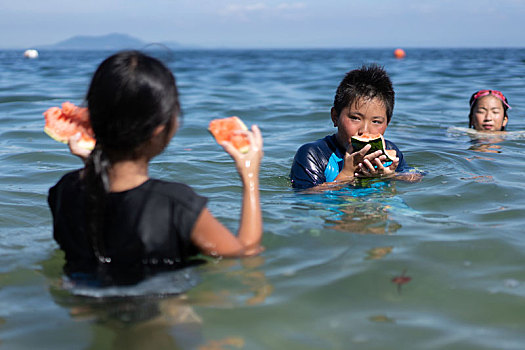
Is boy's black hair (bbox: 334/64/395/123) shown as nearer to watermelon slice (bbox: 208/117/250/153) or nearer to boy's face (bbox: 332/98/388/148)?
boy's face (bbox: 332/98/388/148)

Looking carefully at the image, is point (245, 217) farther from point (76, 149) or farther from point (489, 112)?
point (489, 112)

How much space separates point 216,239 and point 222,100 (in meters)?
11.0

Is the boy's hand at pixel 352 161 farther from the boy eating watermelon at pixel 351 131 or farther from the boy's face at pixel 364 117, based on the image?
the boy's face at pixel 364 117

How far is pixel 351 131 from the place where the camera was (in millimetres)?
5492

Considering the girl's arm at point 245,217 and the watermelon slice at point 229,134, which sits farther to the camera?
the watermelon slice at point 229,134

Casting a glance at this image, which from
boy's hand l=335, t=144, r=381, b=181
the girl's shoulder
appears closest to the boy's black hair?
boy's hand l=335, t=144, r=381, b=181

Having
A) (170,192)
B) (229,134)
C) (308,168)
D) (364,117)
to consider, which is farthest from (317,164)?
(170,192)

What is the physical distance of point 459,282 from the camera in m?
3.38

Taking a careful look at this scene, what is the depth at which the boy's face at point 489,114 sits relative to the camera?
9.11 m

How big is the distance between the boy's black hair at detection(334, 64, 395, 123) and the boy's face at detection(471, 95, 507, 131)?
13.4ft

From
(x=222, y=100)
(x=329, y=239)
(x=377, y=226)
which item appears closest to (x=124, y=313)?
(x=329, y=239)

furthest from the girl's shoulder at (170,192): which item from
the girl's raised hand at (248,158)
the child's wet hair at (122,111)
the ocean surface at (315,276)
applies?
the ocean surface at (315,276)

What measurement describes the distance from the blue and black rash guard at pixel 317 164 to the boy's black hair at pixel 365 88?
38 cm

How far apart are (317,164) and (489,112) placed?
4.69 meters
